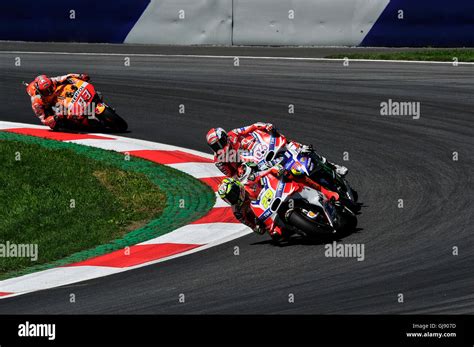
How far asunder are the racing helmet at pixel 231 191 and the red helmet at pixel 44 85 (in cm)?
651

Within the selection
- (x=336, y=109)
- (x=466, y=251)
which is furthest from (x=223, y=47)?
(x=466, y=251)

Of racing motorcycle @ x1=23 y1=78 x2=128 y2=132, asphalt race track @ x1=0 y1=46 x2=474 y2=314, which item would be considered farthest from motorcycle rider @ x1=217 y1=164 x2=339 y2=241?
racing motorcycle @ x1=23 y1=78 x2=128 y2=132

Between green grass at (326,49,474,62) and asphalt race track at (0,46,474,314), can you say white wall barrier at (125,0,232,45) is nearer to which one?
asphalt race track at (0,46,474,314)

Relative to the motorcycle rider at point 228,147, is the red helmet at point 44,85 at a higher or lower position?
higher

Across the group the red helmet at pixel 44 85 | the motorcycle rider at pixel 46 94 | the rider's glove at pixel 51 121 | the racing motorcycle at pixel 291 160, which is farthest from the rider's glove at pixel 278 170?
Answer: the rider's glove at pixel 51 121

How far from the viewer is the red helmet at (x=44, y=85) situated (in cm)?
1627

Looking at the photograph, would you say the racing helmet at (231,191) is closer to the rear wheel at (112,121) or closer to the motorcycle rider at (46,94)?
the rear wheel at (112,121)

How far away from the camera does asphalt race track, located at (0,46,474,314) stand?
8.94 m

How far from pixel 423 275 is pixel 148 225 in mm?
3668

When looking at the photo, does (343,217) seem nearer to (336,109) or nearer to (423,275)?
(423,275)

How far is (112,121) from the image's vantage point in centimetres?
1658

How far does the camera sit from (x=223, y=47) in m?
22.4

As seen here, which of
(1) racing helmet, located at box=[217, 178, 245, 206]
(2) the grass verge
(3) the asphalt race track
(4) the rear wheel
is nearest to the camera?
(3) the asphalt race track

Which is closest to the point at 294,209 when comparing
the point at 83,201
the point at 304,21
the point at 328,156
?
the point at 83,201
